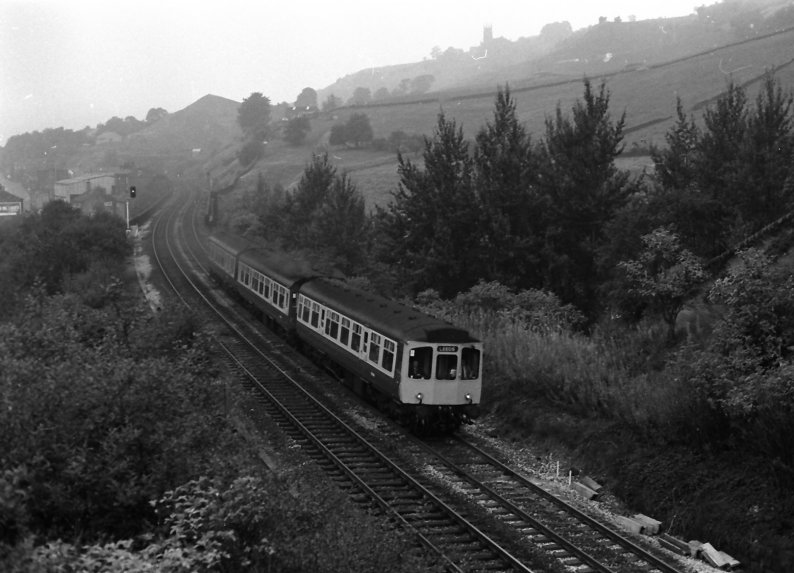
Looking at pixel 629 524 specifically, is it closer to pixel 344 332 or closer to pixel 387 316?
pixel 387 316

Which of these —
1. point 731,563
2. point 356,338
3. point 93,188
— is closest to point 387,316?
point 356,338

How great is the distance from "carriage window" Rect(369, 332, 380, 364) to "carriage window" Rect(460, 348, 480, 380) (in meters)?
2.45

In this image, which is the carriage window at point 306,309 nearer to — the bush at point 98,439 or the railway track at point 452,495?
the railway track at point 452,495

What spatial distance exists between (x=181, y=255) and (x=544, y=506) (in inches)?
1959

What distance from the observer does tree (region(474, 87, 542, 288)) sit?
115 feet

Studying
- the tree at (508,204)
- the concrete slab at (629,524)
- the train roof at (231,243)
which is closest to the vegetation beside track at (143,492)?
the concrete slab at (629,524)

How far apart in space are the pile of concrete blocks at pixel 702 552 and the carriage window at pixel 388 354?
7790 millimetres

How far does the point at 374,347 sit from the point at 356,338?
4.61 feet

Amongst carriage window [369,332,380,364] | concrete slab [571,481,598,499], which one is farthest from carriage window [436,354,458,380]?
concrete slab [571,481,598,499]

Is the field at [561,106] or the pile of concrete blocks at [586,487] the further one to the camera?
the field at [561,106]

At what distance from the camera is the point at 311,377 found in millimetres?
25938

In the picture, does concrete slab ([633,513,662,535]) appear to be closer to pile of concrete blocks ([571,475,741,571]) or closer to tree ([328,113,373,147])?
pile of concrete blocks ([571,475,741,571])

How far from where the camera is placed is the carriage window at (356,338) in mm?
21797

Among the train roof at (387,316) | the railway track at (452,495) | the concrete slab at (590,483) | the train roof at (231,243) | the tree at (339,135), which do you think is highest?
the tree at (339,135)
